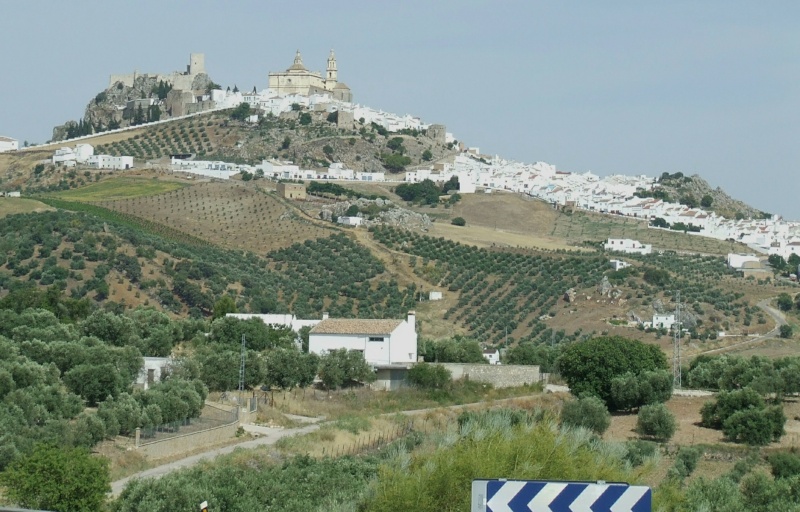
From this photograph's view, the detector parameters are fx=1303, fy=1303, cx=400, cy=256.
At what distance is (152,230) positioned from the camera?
7688cm

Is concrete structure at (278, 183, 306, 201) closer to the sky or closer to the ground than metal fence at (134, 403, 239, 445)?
closer to the sky

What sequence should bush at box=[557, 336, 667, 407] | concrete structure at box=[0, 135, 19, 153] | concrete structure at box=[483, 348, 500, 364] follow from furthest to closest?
concrete structure at box=[0, 135, 19, 153] → concrete structure at box=[483, 348, 500, 364] → bush at box=[557, 336, 667, 407]

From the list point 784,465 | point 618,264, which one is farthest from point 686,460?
point 618,264

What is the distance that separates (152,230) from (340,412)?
42.8m

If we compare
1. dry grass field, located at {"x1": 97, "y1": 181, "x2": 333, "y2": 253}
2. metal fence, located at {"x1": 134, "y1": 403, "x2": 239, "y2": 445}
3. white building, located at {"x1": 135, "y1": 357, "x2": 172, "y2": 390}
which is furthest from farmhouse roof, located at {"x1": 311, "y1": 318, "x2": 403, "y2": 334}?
dry grass field, located at {"x1": 97, "y1": 181, "x2": 333, "y2": 253}

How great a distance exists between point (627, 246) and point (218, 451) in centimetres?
6172

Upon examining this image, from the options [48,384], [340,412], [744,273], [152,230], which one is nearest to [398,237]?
[152,230]

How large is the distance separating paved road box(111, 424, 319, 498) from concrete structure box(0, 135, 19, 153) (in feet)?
287

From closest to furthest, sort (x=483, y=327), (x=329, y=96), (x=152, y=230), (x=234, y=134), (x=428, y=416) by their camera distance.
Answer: (x=428, y=416)
(x=483, y=327)
(x=152, y=230)
(x=234, y=134)
(x=329, y=96)

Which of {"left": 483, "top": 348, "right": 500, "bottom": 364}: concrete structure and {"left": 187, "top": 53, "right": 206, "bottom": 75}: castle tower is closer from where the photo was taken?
{"left": 483, "top": 348, "right": 500, "bottom": 364}: concrete structure

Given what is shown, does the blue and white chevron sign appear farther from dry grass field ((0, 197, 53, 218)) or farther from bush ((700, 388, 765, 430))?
dry grass field ((0, 197, 53, 218))

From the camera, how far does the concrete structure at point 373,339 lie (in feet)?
141

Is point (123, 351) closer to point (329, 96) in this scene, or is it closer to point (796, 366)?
point (796, 366)

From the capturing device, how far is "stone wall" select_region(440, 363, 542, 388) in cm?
4200
